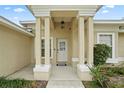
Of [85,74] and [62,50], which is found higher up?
[62,50]

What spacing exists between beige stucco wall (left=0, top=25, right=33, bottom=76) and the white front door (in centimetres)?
352

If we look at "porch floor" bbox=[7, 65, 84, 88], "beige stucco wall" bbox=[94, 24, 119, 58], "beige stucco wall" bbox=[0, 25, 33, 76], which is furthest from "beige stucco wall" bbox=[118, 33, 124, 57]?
"beige stucco wall" bbox=[0, 25, 33, 76]

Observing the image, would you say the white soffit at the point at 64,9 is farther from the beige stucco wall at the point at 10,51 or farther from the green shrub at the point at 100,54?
the green shrub at the point at 100,54

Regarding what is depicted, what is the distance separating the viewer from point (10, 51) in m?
10.8

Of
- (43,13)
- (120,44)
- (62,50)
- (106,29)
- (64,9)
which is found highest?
(64,9)

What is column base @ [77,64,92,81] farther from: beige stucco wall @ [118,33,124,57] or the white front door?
beige stucco wall @ [118,33,124,57]

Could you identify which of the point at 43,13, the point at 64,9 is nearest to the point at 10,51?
the point at 43,13

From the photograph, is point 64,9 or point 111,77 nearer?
point 111,77

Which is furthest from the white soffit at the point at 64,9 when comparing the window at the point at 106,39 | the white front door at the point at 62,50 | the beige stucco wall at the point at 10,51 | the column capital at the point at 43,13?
the white front door at the point at 62,50

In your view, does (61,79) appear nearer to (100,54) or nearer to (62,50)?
(100,54)

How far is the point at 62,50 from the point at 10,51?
628cm

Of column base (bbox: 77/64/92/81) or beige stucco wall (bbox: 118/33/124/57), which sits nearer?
column base (bbox: 77/64/92/81)

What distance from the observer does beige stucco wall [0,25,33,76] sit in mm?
9438
